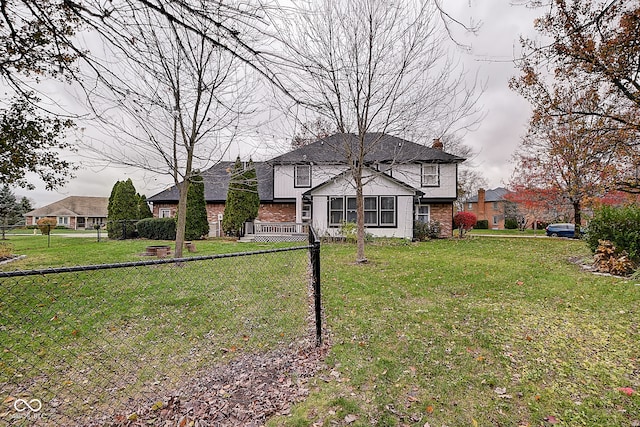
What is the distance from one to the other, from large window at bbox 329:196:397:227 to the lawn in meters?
9.57

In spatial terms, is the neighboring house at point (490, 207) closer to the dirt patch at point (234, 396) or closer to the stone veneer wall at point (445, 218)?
the stone veneer wall at point (445, 218)

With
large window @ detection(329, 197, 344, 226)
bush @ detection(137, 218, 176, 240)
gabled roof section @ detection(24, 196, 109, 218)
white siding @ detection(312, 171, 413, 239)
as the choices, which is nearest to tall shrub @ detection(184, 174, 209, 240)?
bush @ detection(137, 218, 176, 240)

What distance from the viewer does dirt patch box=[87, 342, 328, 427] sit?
2.52 meters

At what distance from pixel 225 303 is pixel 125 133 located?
503 cm

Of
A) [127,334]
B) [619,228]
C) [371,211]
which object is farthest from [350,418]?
[371,211]

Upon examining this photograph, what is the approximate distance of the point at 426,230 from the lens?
17391 millimetres

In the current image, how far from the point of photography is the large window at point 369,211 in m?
16.6

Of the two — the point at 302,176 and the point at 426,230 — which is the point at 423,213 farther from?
the point at 302,176

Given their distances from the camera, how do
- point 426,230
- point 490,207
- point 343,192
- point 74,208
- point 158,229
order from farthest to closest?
point 74,208
point 490,207
point 158,229
point 426,230
point 343,192

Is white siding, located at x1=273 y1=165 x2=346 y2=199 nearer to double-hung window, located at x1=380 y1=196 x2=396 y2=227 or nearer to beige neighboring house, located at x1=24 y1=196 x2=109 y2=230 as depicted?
double-hung window, located at x1=380 y1=196 x2=396 y2=227

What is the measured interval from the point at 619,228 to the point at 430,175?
10.8 metres

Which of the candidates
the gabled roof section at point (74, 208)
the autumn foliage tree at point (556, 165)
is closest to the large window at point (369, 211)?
the autumn foliage tree at point (556, 165)

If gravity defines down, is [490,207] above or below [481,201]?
below

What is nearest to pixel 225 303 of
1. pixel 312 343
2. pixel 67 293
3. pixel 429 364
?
pixel 312 343
